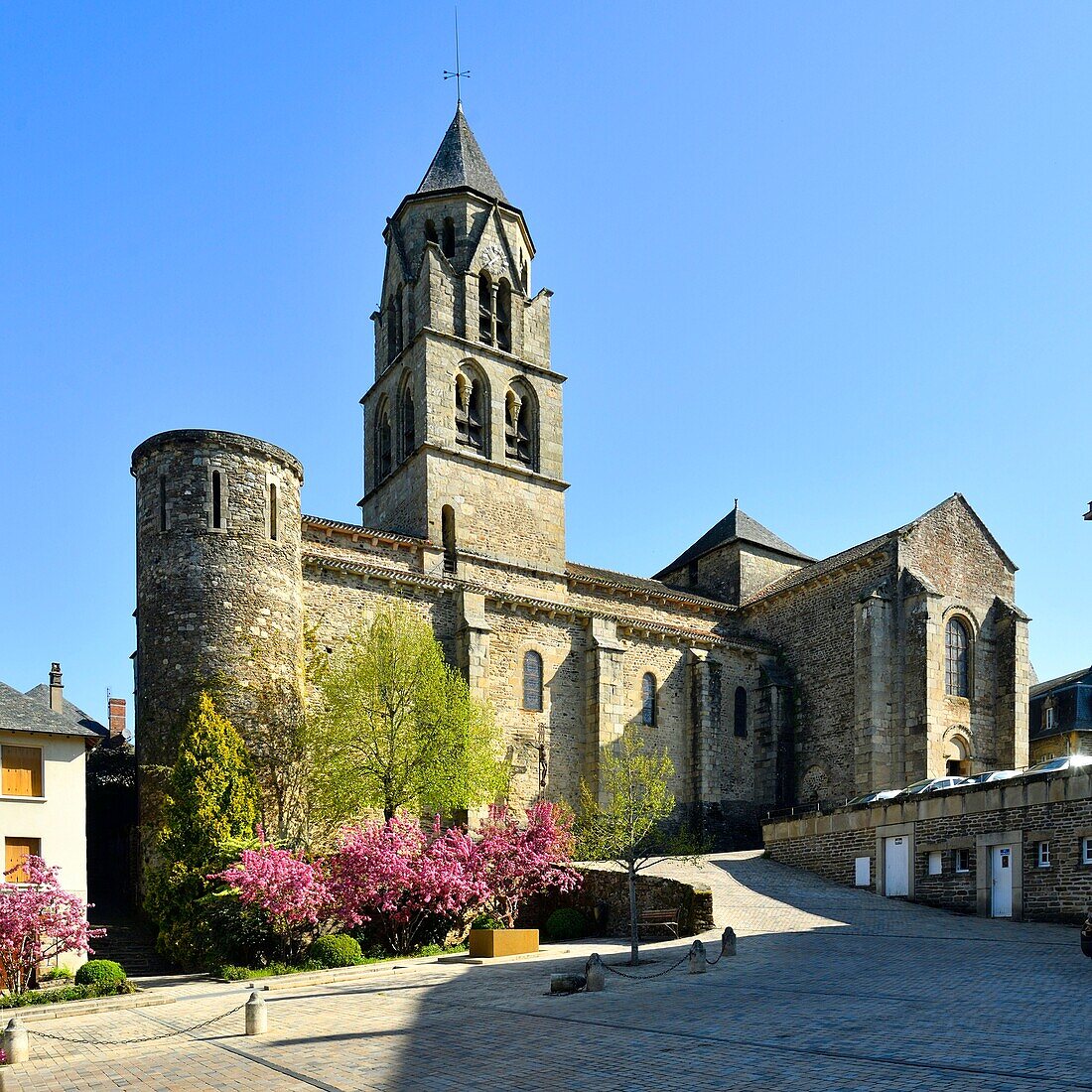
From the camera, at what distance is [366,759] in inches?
1053

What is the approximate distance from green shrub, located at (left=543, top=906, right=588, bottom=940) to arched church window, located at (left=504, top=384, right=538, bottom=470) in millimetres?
18491

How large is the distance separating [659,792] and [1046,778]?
11169mm

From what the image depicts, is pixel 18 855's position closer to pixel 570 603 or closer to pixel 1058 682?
pixel 570 603

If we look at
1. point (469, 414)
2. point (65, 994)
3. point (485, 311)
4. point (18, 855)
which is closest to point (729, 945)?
point (65, 994)

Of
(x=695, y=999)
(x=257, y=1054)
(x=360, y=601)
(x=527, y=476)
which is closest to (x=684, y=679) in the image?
(x=527, y=476)

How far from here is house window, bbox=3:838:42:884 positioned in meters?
21.9

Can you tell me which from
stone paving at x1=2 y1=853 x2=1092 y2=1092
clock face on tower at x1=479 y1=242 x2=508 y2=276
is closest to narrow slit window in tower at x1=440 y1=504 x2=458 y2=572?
clock face on tower at x1=479 y1=242 x2=508 y2=276

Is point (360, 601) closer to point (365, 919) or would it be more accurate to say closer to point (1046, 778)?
point (365, 919)

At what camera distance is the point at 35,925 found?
19812 mm

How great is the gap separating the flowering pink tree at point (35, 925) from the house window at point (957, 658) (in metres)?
25.8

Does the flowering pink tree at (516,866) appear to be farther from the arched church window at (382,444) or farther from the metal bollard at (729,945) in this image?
the arched church window at (382,444)

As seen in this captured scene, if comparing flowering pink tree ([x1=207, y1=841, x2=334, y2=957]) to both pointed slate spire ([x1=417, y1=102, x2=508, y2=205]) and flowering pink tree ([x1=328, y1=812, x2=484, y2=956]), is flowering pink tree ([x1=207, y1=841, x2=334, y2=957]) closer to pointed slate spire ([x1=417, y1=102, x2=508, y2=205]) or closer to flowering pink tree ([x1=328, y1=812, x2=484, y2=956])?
flowering pink tree ([x1=328, y1=812, x2=484, y2=956])

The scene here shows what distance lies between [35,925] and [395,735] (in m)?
9.09

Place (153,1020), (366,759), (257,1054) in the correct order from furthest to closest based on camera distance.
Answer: (366,759) → (153,1020) → (257,1054)
